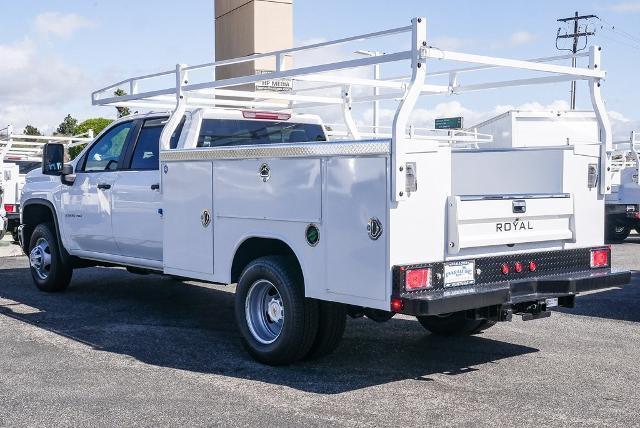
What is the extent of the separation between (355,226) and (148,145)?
3.55 m

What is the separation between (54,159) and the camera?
977 centimetres

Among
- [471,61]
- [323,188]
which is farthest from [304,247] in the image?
[471,61]

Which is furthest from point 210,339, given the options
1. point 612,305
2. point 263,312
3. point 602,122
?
point 612,305

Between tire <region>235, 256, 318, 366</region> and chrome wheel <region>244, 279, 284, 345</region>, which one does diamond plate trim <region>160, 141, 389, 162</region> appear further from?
chrome wheel <region>244, 279, 284, 345</region>

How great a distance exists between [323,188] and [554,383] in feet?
7.39

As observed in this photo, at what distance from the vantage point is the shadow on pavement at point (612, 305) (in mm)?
9328

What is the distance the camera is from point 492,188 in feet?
25.8

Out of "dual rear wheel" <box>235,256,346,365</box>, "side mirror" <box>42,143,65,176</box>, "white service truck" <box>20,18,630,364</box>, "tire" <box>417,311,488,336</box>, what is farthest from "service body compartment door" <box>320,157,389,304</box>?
"side mirror" <box>42,143,65,176</box>

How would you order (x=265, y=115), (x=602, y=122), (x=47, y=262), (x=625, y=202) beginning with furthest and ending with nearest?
(x=625, y=202), (x=47, y=262), (x=265, y=115), (x=602, y=122)

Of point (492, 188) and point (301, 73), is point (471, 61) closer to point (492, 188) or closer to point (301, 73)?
point (301, 73)

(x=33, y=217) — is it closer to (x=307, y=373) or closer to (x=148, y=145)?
(x=148, y=145)

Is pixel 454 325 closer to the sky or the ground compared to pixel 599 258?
closer to the ground

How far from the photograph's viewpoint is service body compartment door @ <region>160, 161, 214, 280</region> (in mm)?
7391

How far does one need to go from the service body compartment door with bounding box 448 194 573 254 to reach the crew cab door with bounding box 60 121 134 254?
431cm
